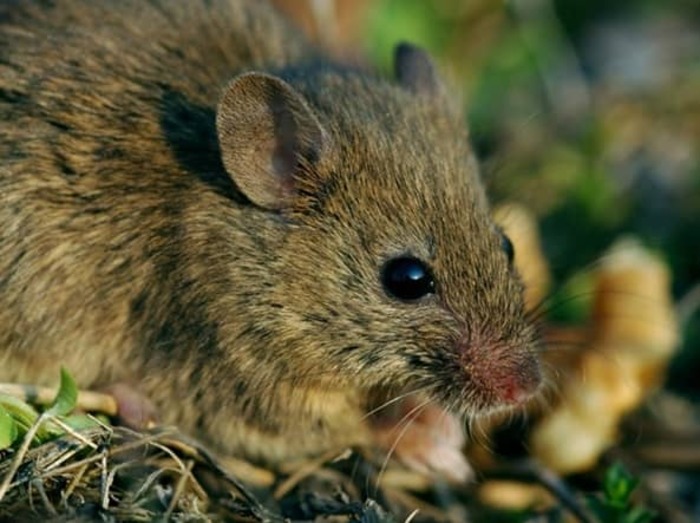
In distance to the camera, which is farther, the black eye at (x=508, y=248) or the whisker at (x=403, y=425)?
the black eye at (x=508, y=248)

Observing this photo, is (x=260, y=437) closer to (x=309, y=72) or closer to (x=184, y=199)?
(x=184, y=199)

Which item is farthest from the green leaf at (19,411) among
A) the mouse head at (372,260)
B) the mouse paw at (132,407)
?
the mouse head at (372,260)

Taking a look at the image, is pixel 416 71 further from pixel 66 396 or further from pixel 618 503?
pixel 66 396

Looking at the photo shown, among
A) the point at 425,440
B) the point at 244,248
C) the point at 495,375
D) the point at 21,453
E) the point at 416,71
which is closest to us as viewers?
the point at 21,453

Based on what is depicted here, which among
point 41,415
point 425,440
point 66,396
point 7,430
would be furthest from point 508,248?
point 7,430

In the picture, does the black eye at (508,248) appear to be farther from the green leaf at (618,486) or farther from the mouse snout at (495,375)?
the green leaf at (618,486)

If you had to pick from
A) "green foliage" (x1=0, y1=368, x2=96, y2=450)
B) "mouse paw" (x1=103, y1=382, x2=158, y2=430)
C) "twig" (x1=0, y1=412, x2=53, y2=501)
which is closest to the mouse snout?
"mouse paw" (x1=103, y1=382, x2=158, y2=430)

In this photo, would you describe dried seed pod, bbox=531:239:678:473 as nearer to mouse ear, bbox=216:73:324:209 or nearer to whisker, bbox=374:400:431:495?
whisker, bbox=374:400:431:495
